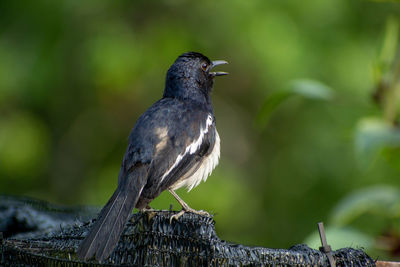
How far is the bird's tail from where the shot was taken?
8.87 feet

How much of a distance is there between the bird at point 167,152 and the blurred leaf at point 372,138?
1047mm

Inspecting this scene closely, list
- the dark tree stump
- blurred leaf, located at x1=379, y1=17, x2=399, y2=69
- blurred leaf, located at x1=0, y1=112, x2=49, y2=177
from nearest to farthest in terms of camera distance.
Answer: the dark tree stump
blurred leaf, located at x1=379, y1=17, x2=399, y2=69
blurred leaf, located at x1=0, y1=112, x2=49, y2=177

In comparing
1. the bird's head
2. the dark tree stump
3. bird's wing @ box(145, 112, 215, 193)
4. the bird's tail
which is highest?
the bird's head

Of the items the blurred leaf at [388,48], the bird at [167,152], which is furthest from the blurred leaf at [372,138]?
the bird at [167,152]

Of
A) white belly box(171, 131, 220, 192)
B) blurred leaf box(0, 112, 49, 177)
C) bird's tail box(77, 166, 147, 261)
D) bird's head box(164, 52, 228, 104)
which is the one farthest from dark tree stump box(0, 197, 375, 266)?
blurred leaf box(0, 112, 49, 177)

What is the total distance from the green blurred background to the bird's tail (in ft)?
10.7

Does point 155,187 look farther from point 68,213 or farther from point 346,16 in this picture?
point 346,16

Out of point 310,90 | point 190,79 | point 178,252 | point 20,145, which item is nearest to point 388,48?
point 310,90

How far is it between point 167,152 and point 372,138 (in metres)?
1.46

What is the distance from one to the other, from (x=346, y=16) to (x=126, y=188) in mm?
5648

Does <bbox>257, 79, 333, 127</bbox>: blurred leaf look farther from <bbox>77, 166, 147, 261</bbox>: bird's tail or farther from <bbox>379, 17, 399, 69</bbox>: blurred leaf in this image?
<bbox>77, 166, 147, 261</bbox>: bird's tail

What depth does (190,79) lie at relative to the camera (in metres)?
4.83

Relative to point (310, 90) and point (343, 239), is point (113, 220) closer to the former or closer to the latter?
point (343, 239)

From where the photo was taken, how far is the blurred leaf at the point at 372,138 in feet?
9.71
